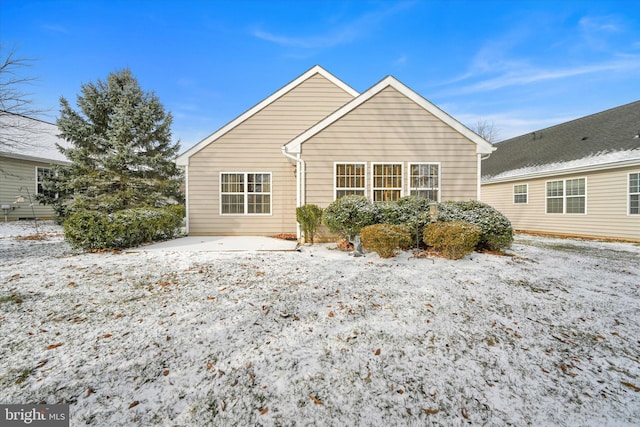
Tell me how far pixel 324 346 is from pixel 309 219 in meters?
5.48

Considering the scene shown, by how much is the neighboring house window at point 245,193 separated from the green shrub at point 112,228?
2.36 meters

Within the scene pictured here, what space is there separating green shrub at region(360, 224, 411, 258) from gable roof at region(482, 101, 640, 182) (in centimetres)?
1016

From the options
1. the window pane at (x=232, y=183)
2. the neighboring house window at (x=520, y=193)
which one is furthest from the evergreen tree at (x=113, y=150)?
the neighboring house window at (x=520, y=193)

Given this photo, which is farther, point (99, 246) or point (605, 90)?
point (605, 90)

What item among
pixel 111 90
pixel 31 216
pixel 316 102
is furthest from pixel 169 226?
pixel 31 216

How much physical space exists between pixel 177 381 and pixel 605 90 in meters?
25.1

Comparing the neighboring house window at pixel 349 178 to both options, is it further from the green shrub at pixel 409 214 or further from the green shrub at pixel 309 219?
the green shrub at pixel 409 214

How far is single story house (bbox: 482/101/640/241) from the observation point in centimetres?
974

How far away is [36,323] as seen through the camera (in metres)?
3.18

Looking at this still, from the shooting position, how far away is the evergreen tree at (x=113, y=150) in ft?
38.5

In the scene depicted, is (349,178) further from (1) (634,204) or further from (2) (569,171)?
(1) (634,204)

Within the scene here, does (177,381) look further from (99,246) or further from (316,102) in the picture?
(316,102)

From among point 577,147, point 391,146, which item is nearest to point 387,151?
point 391,146

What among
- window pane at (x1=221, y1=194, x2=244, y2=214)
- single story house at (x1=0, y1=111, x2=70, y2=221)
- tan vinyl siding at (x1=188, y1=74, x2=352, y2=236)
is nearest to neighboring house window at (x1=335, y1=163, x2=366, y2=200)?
tan vinyl siding at (x1=188, y1=74, x2=352, y2=236)
